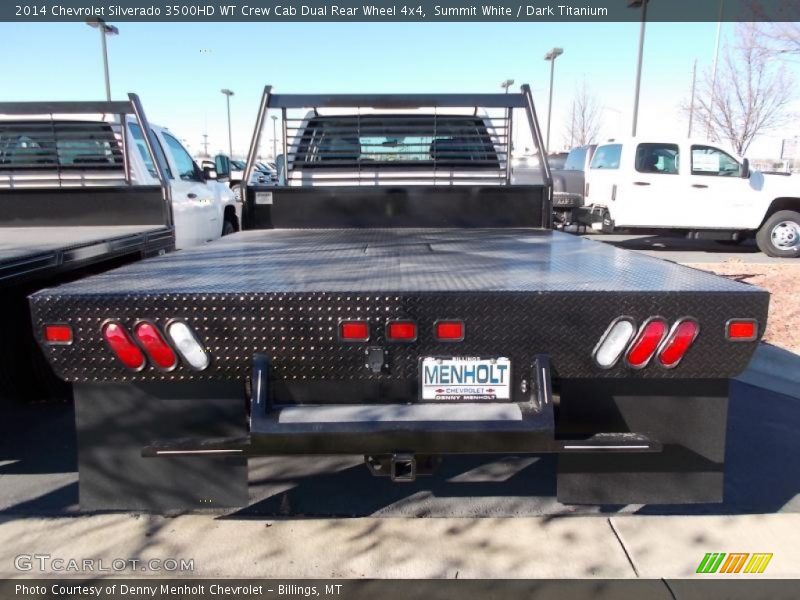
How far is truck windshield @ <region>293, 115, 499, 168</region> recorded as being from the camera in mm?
4676

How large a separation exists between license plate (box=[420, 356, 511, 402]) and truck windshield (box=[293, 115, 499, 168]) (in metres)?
2.80

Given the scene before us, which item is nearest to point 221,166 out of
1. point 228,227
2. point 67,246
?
point 228,227

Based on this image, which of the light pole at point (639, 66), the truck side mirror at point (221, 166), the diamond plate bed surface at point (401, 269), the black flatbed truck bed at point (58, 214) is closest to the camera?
the diamond plate bed surface at point (401, 269)

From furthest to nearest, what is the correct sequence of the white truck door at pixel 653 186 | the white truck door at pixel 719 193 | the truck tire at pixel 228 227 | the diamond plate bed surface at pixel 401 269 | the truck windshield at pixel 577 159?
the truck windshield at pixel 577 159, the white truck door at pixel 653 186, the white truck door at pixel 719 193, the truck tire at pixel 228 227, the diamond plate bed surface at pixel 401 269

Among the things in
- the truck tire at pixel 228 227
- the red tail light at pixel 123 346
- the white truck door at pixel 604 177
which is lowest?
the truck tire at pixel 228 227

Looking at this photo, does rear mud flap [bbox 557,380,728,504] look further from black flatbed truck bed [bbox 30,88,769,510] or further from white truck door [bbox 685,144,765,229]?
white truck door [bbox 685,144,765,229]

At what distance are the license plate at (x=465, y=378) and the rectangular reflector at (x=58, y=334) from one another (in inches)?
49.4

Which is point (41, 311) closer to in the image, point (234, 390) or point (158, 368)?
point (158, 368)

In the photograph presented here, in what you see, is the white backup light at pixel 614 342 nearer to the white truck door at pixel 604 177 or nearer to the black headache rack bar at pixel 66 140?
the black headache rack bar at pixel 66 140

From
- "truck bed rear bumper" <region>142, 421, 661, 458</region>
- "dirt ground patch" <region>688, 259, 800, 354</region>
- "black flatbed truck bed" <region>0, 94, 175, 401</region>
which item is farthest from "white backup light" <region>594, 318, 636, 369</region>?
"dirt ground patch" <region>688, 259, 800, 354</region>

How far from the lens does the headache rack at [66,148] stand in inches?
183

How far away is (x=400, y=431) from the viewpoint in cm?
212

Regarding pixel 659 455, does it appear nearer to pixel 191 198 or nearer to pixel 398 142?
pixel 398 142

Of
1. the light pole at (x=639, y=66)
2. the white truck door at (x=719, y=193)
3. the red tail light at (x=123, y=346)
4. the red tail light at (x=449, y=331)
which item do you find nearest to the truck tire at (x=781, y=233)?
the white truck door at (x=719, y=193)
